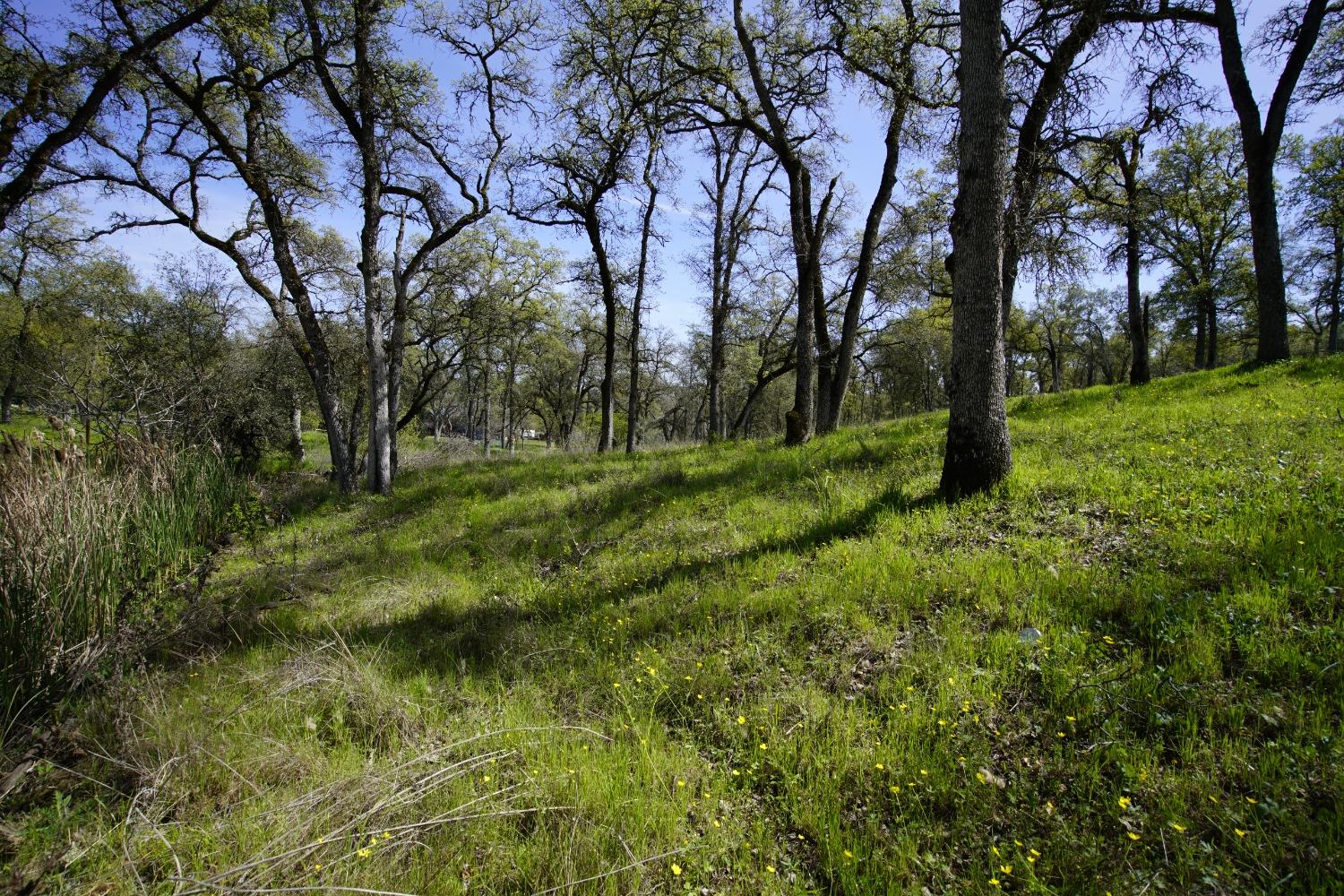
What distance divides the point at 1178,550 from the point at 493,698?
186 inches

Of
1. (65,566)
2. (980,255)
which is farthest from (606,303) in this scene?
(65,566)

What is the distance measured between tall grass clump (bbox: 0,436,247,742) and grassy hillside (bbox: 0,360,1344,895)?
437 mm

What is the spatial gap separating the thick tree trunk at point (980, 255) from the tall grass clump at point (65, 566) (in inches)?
267

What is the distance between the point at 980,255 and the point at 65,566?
7.52 m

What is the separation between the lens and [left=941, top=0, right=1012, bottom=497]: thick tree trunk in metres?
5.07

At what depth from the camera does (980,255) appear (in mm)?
5078

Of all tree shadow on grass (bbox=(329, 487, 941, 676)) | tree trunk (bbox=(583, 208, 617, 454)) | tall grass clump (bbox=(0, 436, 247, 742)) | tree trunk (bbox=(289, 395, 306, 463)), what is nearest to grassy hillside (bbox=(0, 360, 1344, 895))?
tree shadow on grass (bbox=(329, 487, 941, 676))

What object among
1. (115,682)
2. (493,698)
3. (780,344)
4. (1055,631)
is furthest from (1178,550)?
(780,344)

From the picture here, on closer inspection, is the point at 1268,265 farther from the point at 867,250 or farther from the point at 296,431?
the point at 296,431

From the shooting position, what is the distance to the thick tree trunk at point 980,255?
5066 mm

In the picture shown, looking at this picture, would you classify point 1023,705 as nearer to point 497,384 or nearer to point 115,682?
point 115,682

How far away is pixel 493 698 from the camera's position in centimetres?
334

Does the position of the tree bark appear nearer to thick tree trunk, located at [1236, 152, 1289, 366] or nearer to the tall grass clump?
thick tree trunk, located at [1236, 152, 1289, 366]

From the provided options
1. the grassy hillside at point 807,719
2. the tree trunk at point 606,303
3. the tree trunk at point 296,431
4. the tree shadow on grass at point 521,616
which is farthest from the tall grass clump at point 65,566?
the tree trunk at point 296,431
